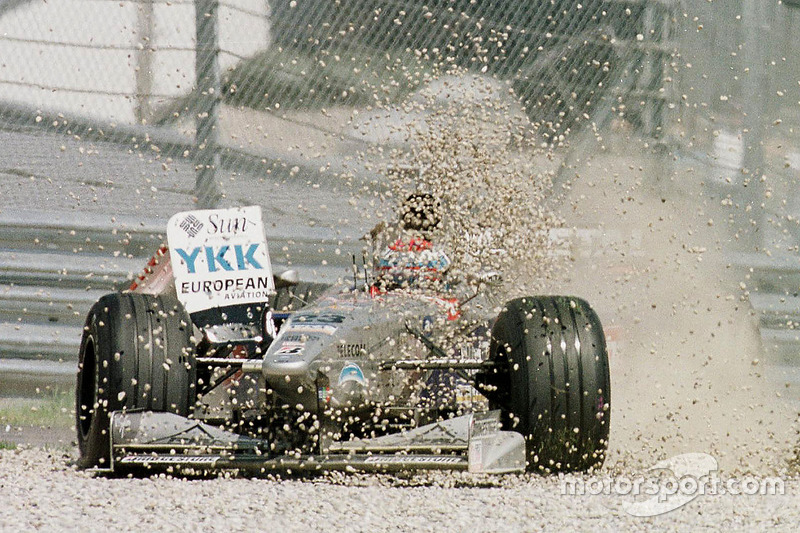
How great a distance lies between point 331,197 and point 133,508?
4.51 metres

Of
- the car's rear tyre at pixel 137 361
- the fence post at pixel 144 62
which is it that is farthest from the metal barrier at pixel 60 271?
the car's rear tyre at pixel 137 361

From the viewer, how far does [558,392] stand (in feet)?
18.3

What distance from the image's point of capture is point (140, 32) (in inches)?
332

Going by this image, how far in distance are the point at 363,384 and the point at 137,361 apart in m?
0.98

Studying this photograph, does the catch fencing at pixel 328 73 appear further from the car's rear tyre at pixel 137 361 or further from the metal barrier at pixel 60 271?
the car's rear tyre at pixel 137 361

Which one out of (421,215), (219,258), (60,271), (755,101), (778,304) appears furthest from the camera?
(778,304)

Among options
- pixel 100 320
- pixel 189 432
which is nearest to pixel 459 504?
pixel 189 432

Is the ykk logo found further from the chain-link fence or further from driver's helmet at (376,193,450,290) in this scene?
the chain-link fence

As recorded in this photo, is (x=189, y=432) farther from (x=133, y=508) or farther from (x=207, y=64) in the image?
(x=207, y=64)

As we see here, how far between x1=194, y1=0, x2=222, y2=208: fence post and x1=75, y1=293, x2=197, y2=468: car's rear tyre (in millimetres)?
2662

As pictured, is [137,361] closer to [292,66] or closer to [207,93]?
[207,93]

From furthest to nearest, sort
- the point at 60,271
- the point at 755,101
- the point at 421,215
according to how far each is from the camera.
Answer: the point at 60,271 → the point at 755,101 → the point at 421,215

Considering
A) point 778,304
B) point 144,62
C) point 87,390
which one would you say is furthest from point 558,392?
point 778,304

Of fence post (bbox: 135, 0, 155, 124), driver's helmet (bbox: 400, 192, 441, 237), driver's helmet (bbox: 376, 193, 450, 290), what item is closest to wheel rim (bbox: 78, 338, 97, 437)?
driver's helmet (bbox: 376, 193, 450, 290)
